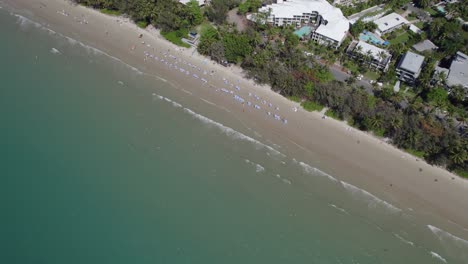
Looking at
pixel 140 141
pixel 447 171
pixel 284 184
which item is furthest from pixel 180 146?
pixel 447 171

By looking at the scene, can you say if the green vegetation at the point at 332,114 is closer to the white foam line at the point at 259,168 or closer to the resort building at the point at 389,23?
the white foam line at the point at 259,168

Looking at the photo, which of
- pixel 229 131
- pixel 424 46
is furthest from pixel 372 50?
pixel 229 131

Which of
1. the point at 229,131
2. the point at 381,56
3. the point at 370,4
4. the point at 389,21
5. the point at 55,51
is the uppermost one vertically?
the point at 370,4

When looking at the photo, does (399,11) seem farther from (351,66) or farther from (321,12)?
(351,66)

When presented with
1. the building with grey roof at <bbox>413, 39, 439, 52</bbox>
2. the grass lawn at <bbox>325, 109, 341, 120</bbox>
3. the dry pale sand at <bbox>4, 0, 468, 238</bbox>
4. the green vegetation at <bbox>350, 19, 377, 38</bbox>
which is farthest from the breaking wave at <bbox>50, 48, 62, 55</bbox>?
the building with grey roof at <bbox>413, 39, 439, 52</bbox>

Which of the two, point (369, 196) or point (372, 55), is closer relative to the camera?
point (369, 196)

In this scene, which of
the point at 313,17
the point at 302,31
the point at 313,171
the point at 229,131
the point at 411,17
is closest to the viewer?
the point at 313,171

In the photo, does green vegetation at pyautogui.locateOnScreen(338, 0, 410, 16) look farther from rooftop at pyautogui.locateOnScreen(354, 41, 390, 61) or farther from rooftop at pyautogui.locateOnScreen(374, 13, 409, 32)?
rooftop at pyautogui.locateOnScreen(354, 41, 390, 61)
